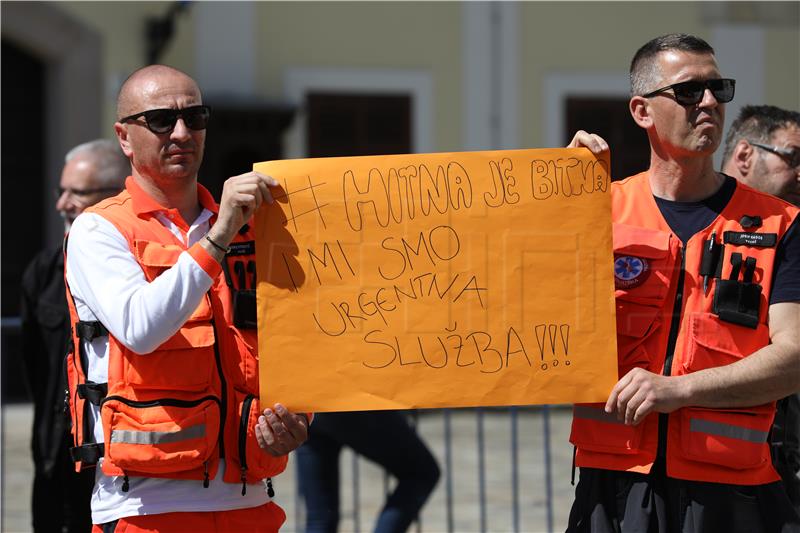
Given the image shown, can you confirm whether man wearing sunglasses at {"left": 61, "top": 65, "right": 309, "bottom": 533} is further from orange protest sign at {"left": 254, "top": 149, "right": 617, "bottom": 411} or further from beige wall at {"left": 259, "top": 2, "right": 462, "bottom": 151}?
beige wall at {"left": 259, "top": 2, "right": 462, "bottom": 151}

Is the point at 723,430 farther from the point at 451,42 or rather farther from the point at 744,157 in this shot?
the point at 451,42

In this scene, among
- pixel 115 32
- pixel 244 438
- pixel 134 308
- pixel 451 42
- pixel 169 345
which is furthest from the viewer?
pixel 451 42

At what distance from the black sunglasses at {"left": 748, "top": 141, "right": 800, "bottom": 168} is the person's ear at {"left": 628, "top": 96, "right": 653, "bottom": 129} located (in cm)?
99

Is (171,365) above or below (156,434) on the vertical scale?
above

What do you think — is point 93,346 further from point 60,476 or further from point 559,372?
point 60,476

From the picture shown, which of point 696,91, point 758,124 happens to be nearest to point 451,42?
point 758,124

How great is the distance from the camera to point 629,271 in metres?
3.17

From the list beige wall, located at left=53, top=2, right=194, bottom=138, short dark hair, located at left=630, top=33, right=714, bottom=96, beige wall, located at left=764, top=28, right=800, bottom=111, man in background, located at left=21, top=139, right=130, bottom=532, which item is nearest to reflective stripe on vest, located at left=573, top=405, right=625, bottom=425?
short dark hair, located at left=630, top=33, right=714, bottom=96

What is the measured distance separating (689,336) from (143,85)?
154 centimetres

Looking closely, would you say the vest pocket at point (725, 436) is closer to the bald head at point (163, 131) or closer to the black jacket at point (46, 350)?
the bald head at point (163, 131)

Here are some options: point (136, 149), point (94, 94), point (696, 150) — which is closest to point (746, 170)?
point (696, 150)

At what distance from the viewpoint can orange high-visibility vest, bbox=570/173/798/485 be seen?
304cm

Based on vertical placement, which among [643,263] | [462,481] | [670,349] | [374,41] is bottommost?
[462,481]

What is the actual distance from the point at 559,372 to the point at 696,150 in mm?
664
